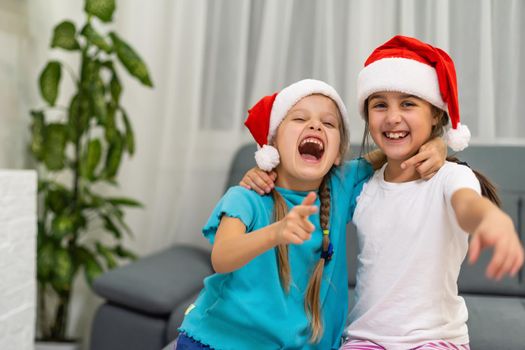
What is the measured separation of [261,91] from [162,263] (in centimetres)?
92

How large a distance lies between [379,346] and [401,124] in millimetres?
504

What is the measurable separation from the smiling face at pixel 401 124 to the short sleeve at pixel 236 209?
335 mm

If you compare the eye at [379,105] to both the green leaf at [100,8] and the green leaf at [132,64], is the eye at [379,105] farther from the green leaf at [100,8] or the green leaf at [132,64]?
the green leaf at [100,8]

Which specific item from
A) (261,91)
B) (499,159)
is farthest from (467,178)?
(261,91)

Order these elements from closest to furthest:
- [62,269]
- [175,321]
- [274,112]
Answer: [274,112] → [175,321] → [62,269]

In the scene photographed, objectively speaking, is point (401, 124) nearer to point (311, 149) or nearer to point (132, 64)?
point (311, 149)

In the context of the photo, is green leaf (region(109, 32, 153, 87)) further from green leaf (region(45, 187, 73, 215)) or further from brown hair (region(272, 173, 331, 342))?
brown hair (region(272, 173, 331, 342))

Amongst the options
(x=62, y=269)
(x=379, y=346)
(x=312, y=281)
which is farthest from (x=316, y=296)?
(x=62, y=269)

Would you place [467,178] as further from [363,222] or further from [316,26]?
[316,26]

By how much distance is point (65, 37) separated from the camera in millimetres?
2449

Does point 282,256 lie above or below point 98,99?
below

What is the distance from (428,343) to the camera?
1.21 m

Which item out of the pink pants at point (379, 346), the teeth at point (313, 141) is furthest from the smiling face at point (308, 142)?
the pink pants at point (379, 346)

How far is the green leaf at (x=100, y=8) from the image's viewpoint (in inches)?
94.5
